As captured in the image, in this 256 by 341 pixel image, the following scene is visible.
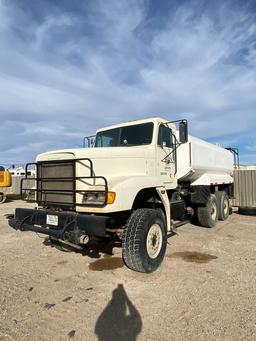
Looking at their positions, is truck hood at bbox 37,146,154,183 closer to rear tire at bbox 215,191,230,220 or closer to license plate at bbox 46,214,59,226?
license plate at bbox 46,214,59,226

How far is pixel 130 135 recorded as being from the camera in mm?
7055

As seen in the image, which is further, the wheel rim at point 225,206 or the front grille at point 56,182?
the wheel rim at point 225,206

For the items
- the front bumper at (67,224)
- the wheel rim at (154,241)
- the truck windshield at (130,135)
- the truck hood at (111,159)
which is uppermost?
the truck windshield at (130,135)

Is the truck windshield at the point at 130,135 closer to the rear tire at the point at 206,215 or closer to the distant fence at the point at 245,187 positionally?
the rear tire at the point at 206,215

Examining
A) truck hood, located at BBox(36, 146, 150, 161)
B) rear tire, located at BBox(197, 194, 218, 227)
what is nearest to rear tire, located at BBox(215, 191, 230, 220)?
rear tire, located at BBox(197, 194, 218, 227)

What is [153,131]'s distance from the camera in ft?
22.5

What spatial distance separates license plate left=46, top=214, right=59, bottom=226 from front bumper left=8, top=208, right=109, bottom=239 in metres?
0.02

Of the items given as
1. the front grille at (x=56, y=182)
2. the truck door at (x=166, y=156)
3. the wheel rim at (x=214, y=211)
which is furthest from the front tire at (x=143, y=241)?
the wheel rim at (x=214, y=211)

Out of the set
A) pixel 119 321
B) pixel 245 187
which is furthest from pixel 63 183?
pixel 245 187

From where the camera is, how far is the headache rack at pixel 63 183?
5.18 m

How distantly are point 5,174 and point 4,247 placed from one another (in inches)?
523

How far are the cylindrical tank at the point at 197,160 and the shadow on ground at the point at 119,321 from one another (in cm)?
459

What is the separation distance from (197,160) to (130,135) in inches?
109

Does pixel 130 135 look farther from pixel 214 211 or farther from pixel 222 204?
pixel 222 204
